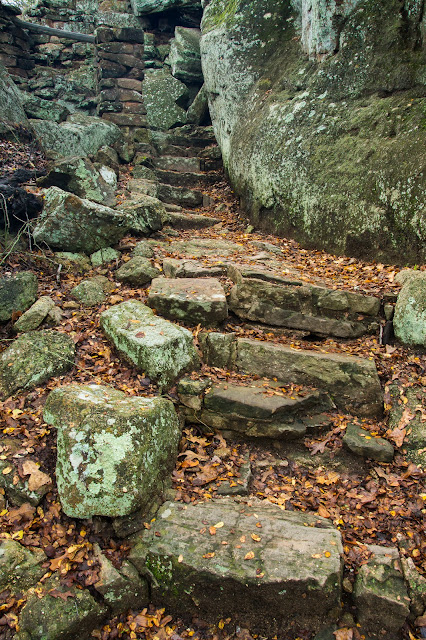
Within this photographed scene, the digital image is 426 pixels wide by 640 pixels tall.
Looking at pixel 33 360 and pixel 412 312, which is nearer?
pixel 33 360

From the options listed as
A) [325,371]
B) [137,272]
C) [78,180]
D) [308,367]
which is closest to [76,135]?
[78,180]

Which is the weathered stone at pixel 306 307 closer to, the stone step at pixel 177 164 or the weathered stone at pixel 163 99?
the stone step at pixel 177 164

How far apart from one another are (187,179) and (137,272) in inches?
226

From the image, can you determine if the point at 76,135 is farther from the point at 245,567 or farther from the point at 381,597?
the point at 381,597

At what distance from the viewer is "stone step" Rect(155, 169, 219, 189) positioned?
1054 cm

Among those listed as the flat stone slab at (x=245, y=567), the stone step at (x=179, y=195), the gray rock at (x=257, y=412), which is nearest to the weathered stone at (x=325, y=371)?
the gray rock at (x=257, y=412)

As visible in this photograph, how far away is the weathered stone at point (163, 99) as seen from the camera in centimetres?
1241

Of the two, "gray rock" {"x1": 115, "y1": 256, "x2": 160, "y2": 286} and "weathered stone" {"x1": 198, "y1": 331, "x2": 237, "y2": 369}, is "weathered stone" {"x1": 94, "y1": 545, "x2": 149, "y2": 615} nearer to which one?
"weathered stone" {"x1": 198, "y1": 331, "x2": 237, "y2": 369}

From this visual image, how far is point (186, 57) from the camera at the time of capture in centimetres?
1262

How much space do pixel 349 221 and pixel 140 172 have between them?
5.75 m

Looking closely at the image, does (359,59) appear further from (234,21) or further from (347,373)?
(347,373)

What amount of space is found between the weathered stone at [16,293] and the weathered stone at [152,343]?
1.02 m

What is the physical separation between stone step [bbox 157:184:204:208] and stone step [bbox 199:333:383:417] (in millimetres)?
5980

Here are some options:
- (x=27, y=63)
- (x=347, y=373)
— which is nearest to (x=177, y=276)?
(x=347, y=373)
